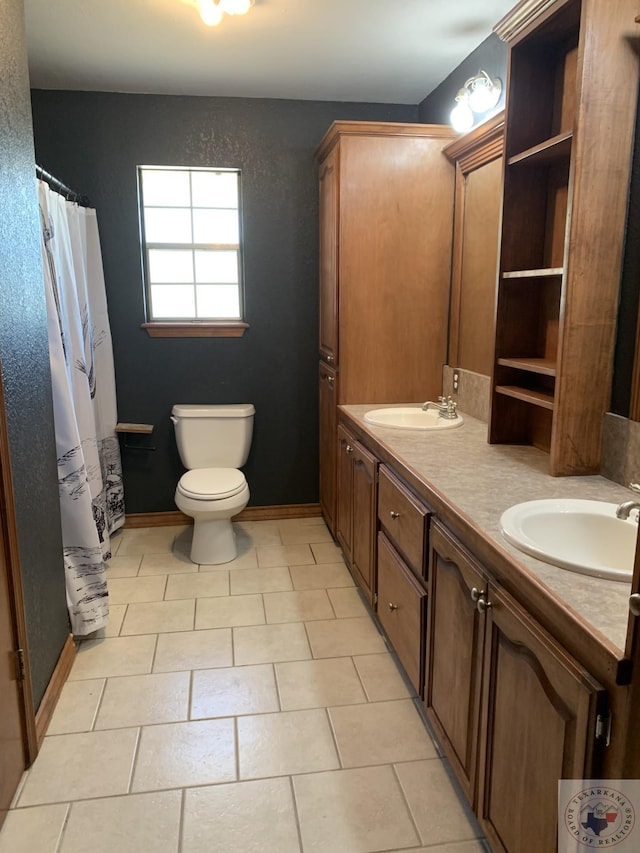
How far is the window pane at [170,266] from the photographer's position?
11.8ft

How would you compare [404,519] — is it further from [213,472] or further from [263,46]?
[263,46]

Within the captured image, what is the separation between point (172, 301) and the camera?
3682 mm

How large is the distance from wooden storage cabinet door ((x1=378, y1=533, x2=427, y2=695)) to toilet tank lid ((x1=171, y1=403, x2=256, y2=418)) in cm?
142

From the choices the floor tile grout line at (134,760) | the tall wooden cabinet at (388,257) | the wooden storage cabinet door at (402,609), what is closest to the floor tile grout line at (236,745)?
the floor tile grout line at (134,760)

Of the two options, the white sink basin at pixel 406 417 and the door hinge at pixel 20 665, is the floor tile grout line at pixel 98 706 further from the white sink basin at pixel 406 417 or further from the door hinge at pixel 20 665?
the white sink basin at pixel 406 417

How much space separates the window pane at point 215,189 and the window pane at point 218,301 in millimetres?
471

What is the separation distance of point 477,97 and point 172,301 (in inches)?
78.4

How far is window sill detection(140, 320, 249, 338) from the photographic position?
3559 millimetres

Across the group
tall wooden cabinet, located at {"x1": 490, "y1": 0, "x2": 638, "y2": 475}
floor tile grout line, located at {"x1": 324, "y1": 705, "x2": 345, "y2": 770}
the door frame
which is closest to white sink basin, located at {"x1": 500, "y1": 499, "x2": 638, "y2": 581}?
tall wooden cabinet, located at {"x1": 490, "y1": 0, "x2": 638, "y2": 475}

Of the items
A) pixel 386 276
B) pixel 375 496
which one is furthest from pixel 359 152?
pixel 375 496

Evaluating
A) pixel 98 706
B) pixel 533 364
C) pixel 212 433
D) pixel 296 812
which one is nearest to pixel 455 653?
pixel 296 812

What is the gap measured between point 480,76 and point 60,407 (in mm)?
2137

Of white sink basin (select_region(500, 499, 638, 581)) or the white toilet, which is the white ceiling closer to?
the white toilet

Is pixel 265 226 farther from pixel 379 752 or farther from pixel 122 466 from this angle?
pixel 379 752
